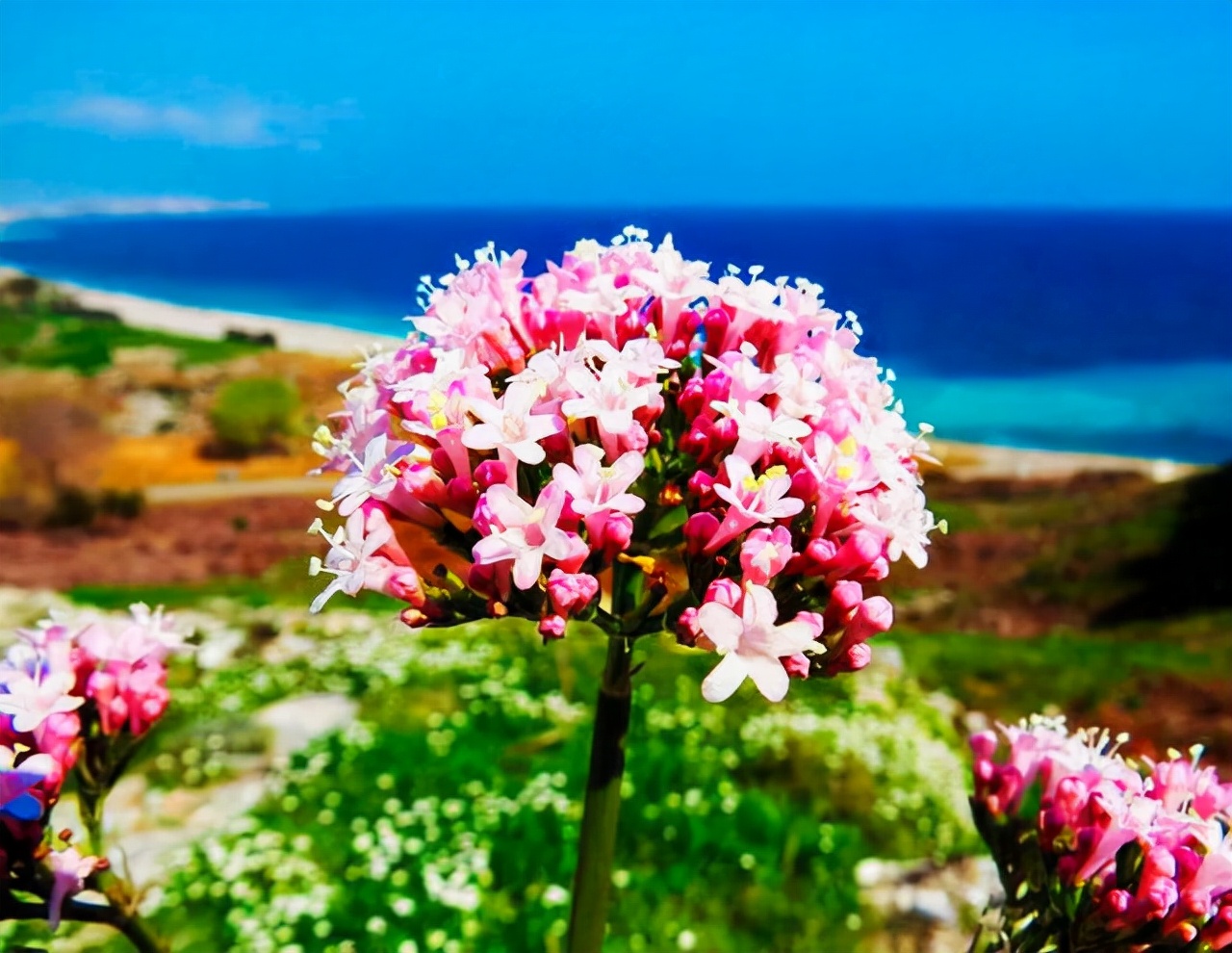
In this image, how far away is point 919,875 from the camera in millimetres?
4012

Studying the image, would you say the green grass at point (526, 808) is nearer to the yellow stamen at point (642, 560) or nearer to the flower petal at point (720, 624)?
the yellow stamen at point (642, 560)

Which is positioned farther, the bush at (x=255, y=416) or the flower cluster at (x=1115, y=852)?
the bush at (x=255, y=416)

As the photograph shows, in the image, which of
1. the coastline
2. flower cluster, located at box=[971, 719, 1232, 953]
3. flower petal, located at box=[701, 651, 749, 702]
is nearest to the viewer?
flower petal, located at box=[701, 651, 749, 702]

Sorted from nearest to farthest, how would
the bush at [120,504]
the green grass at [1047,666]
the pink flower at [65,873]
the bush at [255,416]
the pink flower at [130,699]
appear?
the pink flower at [65,873] → the pink flower at [130,699] → the green grass at [1047,666] → the bush at [120,504] → the bush at [255,416]

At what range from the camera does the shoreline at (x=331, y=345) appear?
37.6 feet

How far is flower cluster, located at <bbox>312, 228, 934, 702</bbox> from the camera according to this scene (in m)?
1.14

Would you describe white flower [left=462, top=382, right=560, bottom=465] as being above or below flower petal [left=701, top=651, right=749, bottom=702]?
above

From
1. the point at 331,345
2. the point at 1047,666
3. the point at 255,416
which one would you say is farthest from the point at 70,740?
the point at 331,345

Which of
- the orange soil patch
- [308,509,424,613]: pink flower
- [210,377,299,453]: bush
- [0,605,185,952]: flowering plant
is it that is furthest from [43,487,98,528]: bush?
[308,509,424,613]: pink flower

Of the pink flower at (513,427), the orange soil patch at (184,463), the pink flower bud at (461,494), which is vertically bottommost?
the orange soil patch at (184,463)

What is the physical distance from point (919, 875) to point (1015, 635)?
4.66 m

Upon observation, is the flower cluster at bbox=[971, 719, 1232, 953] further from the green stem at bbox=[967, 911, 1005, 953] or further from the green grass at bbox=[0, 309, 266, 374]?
the green grass at bbox=[0, 309, 266, 374]

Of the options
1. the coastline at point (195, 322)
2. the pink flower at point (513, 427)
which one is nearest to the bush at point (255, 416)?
the coastline at point (195, 322)

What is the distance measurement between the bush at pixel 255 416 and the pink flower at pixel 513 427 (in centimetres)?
1154
